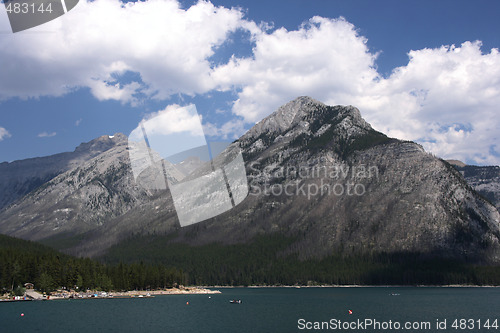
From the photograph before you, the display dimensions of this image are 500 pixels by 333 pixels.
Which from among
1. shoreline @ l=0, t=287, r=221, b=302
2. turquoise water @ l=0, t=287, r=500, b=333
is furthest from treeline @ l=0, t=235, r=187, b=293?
turquoise water @ l=0, t=287, r=500, b=333

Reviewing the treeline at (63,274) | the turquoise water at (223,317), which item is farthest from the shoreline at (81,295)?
the turquoise water at (223,317)

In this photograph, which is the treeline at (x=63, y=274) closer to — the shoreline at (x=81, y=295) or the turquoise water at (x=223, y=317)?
the shoreline at (x=81, y=295)

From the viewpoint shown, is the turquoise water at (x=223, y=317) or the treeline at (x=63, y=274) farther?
the treeline at (x=63, y=274)

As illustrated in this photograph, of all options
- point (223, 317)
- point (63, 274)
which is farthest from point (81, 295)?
point (223, 317)

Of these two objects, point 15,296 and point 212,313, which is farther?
point 15,296

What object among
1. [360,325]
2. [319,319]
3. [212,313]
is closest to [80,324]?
[212,313]

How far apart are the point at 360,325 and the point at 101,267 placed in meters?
126

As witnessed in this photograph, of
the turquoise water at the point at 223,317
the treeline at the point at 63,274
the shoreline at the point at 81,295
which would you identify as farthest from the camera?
the treeline at the point at 63,274

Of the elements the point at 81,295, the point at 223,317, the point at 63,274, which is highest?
the point at 63,274

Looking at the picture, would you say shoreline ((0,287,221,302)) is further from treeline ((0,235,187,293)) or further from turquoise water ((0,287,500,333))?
turquoise water ((0,287,500,333))

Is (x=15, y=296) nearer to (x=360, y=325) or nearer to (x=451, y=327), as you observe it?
(x=360, y=325)

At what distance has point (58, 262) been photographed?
6722 inches

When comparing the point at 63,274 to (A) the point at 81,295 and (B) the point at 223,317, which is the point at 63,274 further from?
(B) the point at 223,317

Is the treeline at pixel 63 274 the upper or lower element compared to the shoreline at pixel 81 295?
upper
